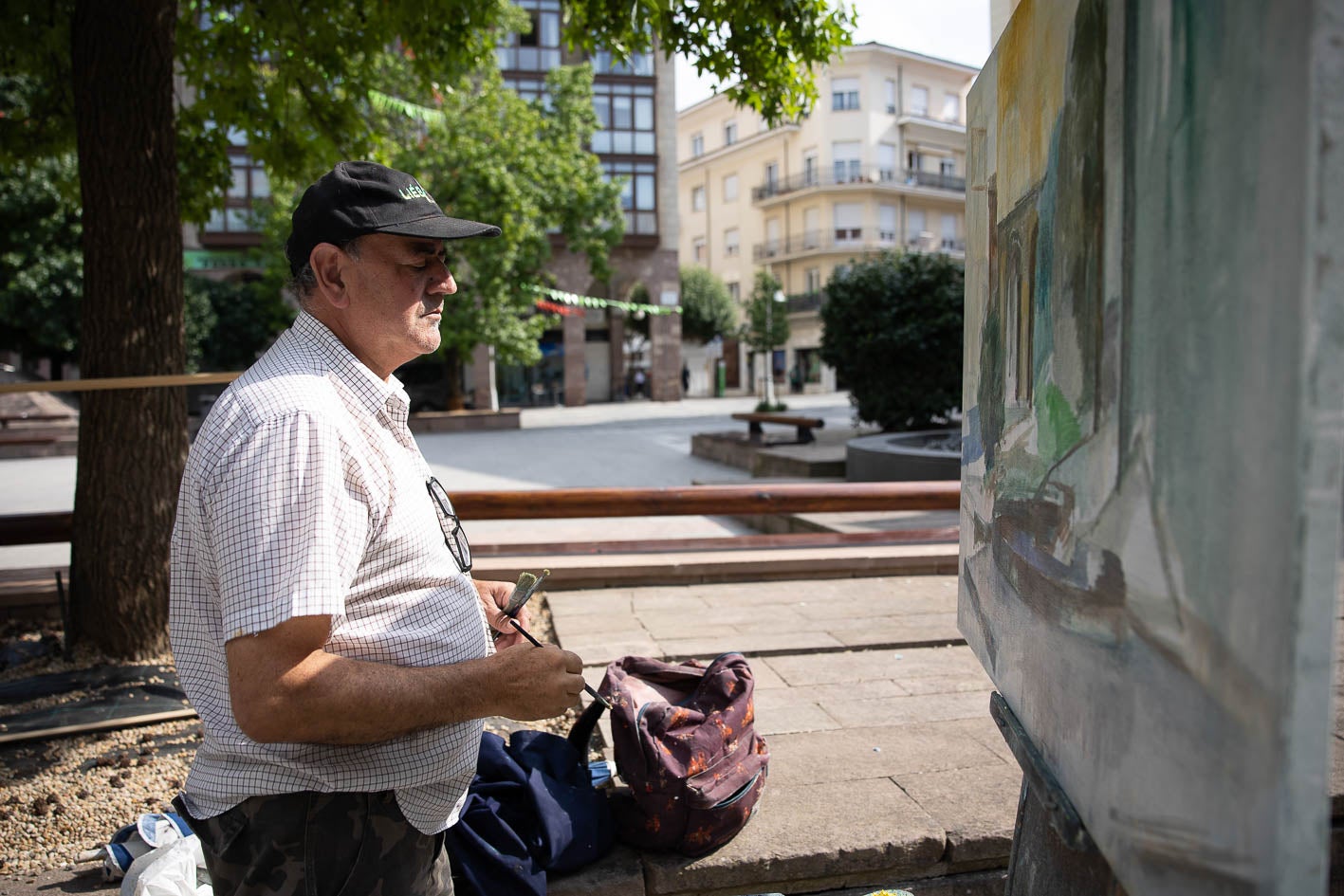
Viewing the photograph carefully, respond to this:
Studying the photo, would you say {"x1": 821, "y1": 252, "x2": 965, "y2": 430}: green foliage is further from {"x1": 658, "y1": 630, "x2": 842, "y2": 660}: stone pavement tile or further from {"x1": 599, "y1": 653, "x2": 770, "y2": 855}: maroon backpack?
{"x1": 599, "y1": 653, "x2": 770, "y2": 855}: maroon backpack

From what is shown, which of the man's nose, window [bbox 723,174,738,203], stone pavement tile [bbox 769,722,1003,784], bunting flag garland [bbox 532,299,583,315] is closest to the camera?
the man's nose

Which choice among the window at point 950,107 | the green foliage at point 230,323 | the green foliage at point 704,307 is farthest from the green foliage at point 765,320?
the green foliage at point 230,323

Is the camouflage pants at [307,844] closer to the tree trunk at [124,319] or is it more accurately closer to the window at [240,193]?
the tree trunk at [124,319]

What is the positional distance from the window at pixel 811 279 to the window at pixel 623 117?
18.1 m

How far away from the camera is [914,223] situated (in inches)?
2124

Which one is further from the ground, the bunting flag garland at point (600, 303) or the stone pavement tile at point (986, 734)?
the bunting flag garland at point (600, 303)

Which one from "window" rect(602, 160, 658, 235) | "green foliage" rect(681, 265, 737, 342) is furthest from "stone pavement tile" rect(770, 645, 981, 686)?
"green foliage" rect(681, 265, 737, 342)

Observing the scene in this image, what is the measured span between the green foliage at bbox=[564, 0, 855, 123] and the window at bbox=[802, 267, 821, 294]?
48680 millimetres

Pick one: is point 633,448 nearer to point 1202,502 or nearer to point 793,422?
point 793,422

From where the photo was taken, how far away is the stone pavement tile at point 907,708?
384 centimetres

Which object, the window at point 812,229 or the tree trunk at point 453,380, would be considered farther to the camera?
the window at point 812,229

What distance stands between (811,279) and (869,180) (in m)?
5.84

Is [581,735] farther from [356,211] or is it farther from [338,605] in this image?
[356,211]

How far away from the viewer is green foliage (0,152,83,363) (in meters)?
25.8
